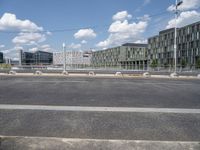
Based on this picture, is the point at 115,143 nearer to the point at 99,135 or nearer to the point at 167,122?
the point at 99,135

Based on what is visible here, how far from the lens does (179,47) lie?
8669cm

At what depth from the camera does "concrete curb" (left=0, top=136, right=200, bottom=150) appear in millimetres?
4137

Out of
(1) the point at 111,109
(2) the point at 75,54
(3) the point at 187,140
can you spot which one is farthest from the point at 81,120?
(2) the point at 75,54

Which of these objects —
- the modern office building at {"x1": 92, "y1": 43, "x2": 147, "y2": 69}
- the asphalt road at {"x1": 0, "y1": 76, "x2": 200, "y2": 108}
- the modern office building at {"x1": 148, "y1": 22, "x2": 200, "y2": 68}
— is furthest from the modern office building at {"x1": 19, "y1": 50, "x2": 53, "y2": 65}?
→ the asphalt road at {"x1": 0, "y1": 76, "x2": 200, "y2": 108}

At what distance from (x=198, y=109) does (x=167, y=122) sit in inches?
92.5

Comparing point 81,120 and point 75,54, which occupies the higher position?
point 75,54

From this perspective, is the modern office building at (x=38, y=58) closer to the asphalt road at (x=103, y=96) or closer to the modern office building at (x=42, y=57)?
the modern office building at (x=42, y=57)

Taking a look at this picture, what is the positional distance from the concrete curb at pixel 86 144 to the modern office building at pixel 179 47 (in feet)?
212

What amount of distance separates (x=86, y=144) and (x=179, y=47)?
89668mm

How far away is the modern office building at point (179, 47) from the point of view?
247 feet

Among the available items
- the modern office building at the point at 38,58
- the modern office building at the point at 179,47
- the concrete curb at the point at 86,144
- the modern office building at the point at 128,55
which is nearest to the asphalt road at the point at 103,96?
the concrete curb at the point at 86,144

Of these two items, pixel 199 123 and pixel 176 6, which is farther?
pixel 176 6

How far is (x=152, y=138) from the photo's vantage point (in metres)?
4.71

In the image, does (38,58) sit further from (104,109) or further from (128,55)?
(104,109)
